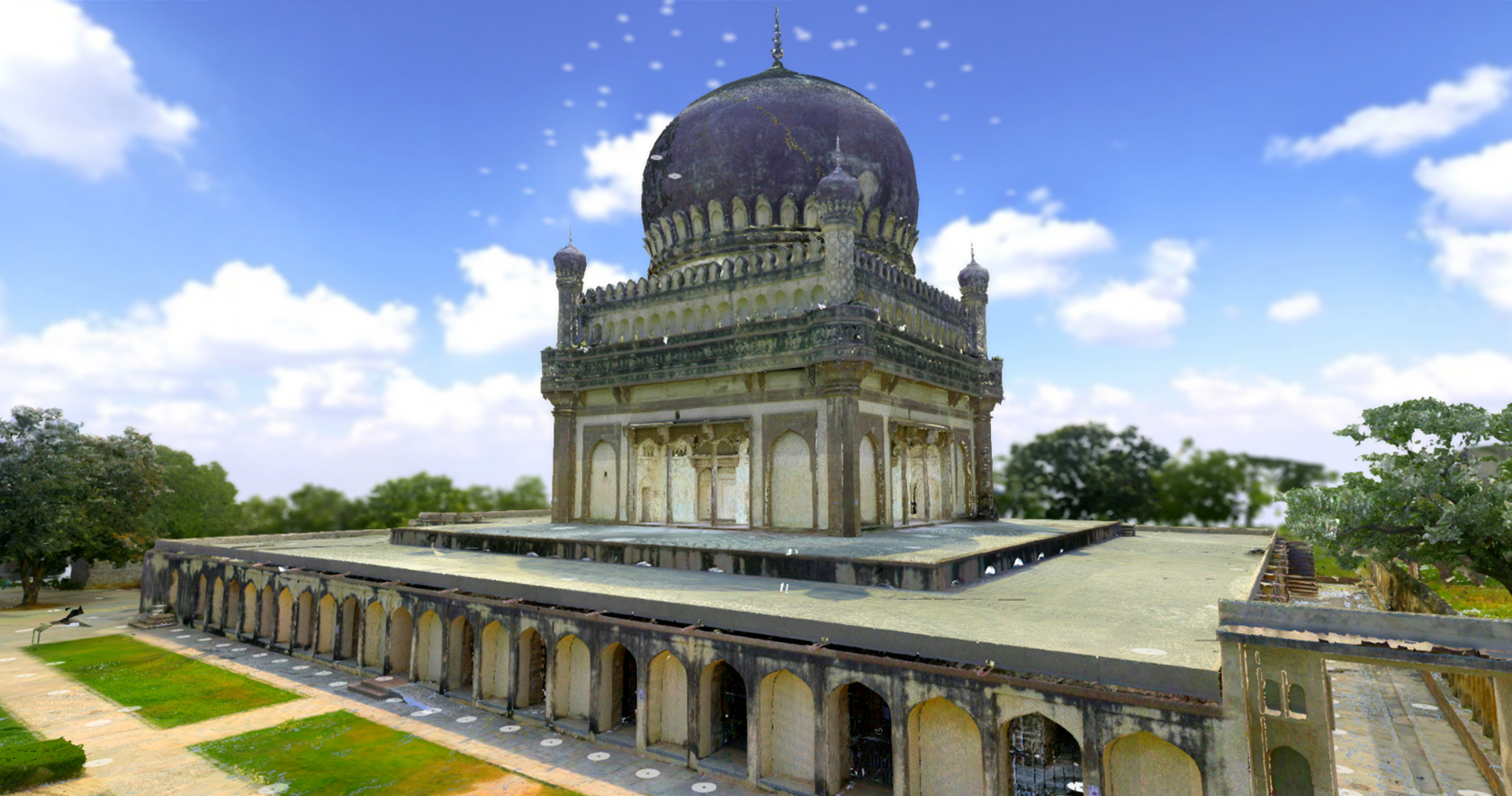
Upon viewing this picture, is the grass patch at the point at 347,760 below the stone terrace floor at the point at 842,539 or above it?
below

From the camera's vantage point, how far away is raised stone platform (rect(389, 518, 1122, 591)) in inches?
506

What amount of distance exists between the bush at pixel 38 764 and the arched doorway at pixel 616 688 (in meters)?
7.32

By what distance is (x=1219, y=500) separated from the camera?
147 feet

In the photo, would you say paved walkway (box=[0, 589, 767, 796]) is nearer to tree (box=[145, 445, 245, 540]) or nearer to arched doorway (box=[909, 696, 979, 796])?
arched doorway (box=[909, 696, 979, 796])

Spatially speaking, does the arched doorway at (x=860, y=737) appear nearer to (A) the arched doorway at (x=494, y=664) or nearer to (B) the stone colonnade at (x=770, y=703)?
(B) the stone colonnade at (x=770, y=703)

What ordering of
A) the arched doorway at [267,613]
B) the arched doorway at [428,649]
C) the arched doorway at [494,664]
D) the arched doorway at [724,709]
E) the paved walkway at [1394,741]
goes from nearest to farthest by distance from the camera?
1. the paved walkway at [1394,741]
2. the arched doorway at [724,709]
3. the arched doorway at [494,664]
4. the arched doorway at [428,649]
5. the arched doorway at [267,613]

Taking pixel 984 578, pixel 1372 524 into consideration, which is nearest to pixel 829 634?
pixel 984 578

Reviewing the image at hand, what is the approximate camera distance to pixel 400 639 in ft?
50.0

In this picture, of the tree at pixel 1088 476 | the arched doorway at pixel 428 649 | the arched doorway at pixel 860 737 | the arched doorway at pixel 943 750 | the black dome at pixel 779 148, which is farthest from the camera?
the tree at pixel 1088 476

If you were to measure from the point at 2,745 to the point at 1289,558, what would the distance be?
30470 mm

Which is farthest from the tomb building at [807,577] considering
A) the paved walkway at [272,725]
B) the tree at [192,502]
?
the tree at [192,502]

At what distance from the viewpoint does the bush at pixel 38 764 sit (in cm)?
1005

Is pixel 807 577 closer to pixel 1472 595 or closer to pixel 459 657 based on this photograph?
pixel 459 657

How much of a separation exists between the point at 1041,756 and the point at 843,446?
9.24m
